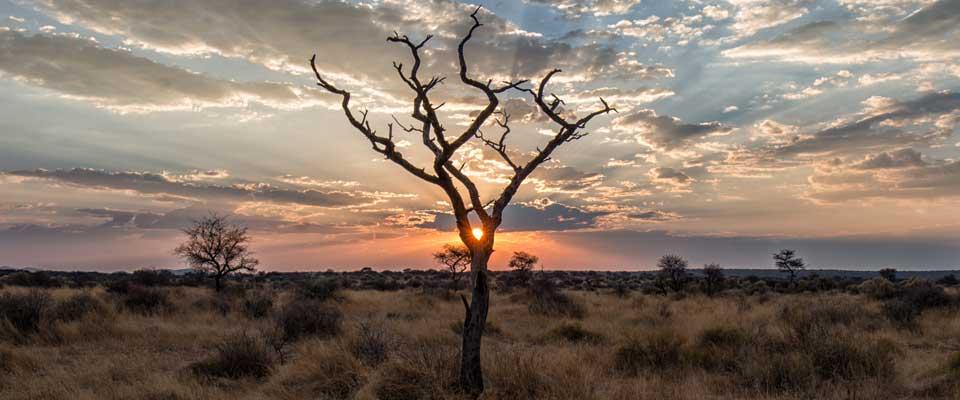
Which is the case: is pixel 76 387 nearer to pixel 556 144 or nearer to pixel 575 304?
pixel 556 144

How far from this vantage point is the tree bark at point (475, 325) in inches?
326

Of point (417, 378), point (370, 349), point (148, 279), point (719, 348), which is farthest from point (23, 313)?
point (148, 279)

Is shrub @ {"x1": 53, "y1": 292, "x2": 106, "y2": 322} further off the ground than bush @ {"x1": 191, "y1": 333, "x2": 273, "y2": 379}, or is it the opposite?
shrub @ {"x1": 53, "y1": 292, "x2": 106, "y2": 322}

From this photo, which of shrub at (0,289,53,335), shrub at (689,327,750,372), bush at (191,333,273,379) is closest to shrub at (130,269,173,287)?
shrub at (0,289,53,335)

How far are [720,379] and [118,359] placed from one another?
12772 millimetres

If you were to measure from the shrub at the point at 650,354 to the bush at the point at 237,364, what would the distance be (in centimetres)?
734

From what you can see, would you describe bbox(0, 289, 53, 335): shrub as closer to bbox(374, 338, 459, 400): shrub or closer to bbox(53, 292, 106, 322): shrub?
bbox(53, 292, 106, 322): shrub

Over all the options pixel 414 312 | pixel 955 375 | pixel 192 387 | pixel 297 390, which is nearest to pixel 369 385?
pixel 297 390

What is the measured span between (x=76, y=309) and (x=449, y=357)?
15.3 metres

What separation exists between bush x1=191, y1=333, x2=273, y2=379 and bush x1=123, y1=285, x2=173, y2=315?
11293 mm

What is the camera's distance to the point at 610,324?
19469 millimetres

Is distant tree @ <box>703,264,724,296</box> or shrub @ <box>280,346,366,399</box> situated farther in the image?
distant tree @ <box>703,264,724,296</box>

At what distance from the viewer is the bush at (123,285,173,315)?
21.3 meters

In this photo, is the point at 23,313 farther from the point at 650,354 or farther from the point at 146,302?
the point at 650,354
